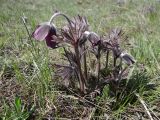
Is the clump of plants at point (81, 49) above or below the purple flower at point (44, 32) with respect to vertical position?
below

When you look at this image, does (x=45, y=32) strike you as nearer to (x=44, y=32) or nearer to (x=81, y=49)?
Result: (x=44, y=32)

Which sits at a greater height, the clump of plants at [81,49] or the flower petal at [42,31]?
the flower petal at [42,31]

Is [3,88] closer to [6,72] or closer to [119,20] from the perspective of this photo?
[6,72]

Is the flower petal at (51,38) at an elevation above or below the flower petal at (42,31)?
below

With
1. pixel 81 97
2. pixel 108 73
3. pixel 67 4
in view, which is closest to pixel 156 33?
pixel 108 73

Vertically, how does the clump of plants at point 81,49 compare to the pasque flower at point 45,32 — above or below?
below

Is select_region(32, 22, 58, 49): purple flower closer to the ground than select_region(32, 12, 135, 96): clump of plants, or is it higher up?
higher up

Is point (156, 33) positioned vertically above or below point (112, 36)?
below

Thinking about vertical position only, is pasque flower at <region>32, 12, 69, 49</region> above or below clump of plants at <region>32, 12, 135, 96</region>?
above
